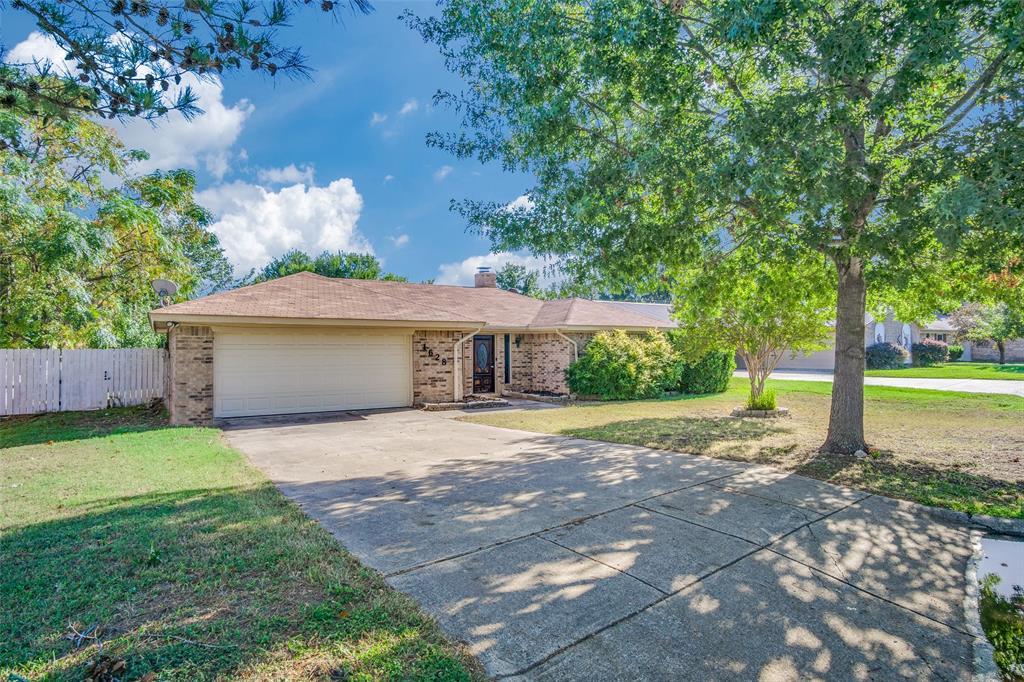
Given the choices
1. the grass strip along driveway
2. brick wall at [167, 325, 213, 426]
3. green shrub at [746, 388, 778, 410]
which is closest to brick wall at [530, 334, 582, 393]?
the grass strip along driveway

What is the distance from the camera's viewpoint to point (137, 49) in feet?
10.2

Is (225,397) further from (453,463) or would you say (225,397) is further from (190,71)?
(190,71)

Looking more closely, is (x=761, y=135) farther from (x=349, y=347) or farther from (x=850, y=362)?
(x=349, y=347)

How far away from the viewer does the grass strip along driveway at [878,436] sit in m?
6.43

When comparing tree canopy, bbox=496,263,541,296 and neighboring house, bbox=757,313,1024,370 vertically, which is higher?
tree canopy, bbox=496,263,541,296

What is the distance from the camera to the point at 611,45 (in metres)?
6.85

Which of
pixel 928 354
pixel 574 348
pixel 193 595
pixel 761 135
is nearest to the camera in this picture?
pixel 193 595

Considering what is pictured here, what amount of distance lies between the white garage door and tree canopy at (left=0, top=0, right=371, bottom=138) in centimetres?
1009

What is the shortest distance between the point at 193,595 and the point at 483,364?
14440 mm

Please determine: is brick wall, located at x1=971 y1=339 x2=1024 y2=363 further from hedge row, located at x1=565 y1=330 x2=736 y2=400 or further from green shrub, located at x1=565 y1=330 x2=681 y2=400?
green shrub, located at x1=565 y1=330 x2=681 y2=400

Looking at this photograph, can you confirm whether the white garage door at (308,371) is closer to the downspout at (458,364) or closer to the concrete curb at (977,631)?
the downspout at (458,364)

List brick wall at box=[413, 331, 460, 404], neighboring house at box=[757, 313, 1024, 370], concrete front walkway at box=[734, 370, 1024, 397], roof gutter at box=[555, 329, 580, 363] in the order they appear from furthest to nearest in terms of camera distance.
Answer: neighboring house at box=[757, 313, 1024, 370] → concrete front walkway at box=[734, 370, 1024, 397] → roof gutter at box=[555, 329, 580, 363] → brick wall at box=[413, 331, 460, 404]

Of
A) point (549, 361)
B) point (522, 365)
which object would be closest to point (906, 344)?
point (549, 361)

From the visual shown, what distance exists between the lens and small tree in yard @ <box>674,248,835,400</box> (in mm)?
9555
